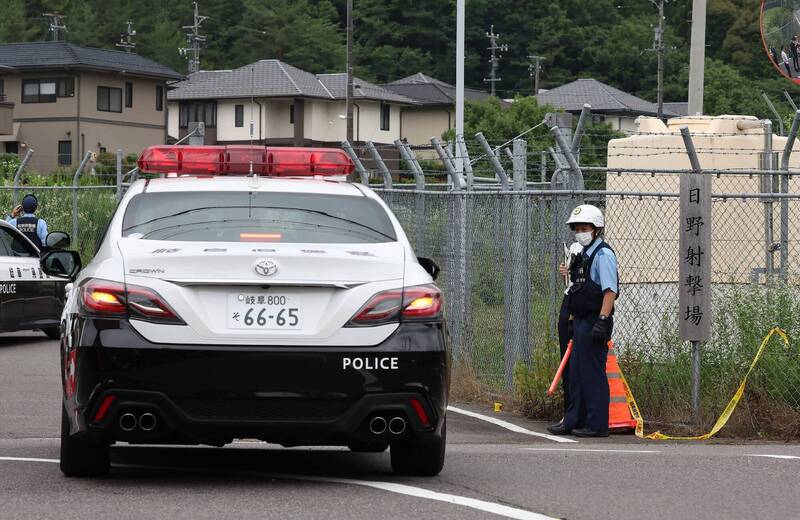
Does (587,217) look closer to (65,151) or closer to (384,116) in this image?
(65,151)

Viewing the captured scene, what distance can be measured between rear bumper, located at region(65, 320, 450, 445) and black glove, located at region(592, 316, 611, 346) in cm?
370

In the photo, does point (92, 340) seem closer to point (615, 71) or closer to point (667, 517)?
point (667, 517)

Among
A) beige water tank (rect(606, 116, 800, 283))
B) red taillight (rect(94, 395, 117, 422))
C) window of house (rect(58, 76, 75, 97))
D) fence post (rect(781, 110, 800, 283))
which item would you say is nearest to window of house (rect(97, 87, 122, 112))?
window of house (rect(58, 76, 75, 97))

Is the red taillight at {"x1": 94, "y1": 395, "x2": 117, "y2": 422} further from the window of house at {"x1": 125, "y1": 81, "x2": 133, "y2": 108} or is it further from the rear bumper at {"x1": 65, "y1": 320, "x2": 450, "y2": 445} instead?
the window of house at {"x1": 125, "y1": 81, "x2": 133, "y2": 108}

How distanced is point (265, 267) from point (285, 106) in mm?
79467

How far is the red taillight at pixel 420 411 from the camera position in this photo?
24.3 ft

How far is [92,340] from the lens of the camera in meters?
7.27

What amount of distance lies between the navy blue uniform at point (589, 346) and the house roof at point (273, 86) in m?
71.8

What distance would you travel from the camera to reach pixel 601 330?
430 inches

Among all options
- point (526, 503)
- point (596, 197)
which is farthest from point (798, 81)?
point (526, 503)

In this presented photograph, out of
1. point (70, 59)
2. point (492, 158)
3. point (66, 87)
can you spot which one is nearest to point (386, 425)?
point (492, 158)

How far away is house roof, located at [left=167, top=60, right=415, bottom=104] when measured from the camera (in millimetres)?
83625

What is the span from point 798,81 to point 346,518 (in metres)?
15.0

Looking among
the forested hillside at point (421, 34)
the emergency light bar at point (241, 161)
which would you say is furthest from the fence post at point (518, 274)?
the forested hillside at point (421, 34)
